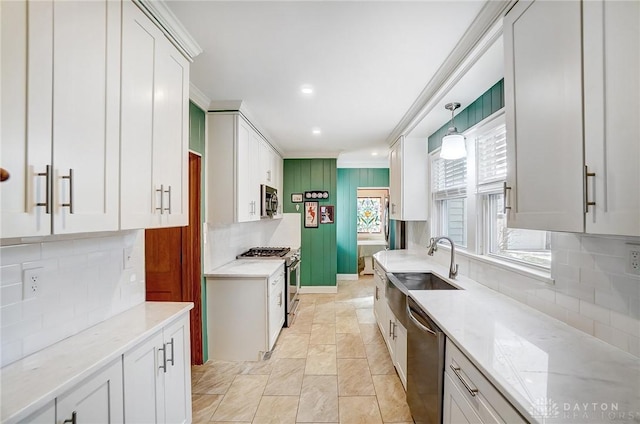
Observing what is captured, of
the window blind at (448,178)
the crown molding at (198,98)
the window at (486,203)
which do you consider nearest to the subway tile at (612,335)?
the window at (486,203)

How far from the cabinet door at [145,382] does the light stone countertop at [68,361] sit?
7 centimetres

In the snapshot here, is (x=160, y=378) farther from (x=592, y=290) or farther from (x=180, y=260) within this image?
(x=592, y=290)

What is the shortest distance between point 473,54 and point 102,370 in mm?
2561

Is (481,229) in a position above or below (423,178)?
below

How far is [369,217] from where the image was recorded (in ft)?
24.7

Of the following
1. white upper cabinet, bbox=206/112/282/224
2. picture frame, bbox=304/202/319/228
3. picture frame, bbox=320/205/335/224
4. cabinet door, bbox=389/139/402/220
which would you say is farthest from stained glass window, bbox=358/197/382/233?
white upper cabinet, bbox=206/112/282/224

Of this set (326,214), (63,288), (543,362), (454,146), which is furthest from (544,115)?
(326,214)

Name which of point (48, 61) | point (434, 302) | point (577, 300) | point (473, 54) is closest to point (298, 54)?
point (473, 54)

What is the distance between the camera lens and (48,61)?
1010 millimetres

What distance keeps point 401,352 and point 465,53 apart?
7.60 feet

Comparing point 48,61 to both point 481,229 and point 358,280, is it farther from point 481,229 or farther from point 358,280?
point 358,280

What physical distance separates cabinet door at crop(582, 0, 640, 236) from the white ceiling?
81 centimetres

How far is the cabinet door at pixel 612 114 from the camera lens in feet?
2.73

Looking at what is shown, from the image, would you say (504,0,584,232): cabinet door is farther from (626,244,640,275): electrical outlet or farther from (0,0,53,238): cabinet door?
(0,0,53,238): cabinet door
